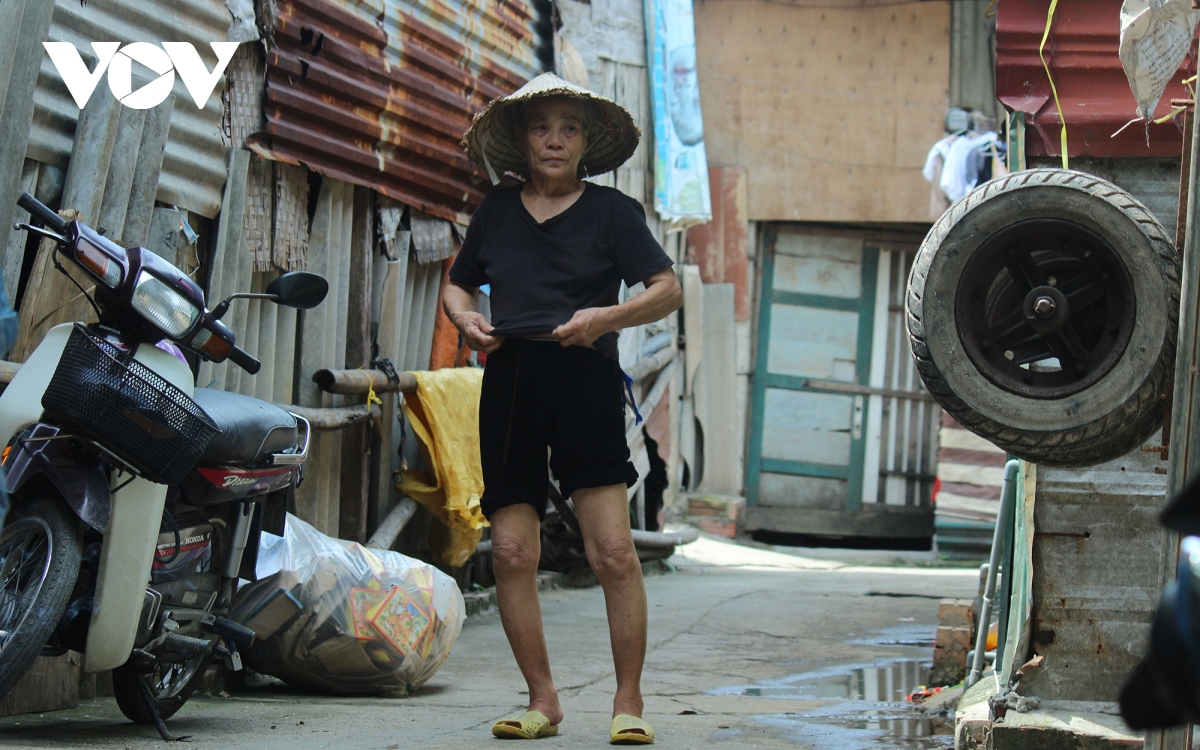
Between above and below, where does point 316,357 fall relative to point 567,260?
below

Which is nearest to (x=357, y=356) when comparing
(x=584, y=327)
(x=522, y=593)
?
(x=522, y=593)

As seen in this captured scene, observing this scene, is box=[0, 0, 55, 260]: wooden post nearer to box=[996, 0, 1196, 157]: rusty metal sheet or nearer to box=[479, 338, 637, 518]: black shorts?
box=[479, 338, 637, 518]: black shorts

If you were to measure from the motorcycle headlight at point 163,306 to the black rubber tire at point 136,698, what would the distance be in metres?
0.91

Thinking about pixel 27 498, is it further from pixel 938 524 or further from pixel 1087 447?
pixel 938 524

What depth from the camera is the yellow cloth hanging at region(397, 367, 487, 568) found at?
5996 millimetres

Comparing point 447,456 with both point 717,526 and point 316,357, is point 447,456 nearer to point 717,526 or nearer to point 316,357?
point 316,357

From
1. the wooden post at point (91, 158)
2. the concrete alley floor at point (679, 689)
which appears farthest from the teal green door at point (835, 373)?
the wooden post at point (91, 158)

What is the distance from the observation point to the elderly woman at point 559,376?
3.60 metres

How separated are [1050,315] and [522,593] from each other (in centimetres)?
158

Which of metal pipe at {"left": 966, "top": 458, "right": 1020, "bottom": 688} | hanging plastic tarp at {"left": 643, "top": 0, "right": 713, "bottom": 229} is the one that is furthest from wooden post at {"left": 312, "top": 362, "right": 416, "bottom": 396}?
hanging plastic tarp at {"left": 643, "top": 0, "right": 713, "bottom": 229}

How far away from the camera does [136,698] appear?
3529 millimetres

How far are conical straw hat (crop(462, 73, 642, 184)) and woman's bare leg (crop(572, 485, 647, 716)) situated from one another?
42.9 inches

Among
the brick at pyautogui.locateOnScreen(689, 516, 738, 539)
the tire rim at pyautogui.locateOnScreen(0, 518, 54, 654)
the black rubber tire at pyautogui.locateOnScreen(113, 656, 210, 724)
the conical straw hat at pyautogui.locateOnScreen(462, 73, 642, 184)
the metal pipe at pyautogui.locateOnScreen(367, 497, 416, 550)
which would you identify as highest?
the conical straw hat at pyautogui.locateOnScreen(462, 73, 642, 184)

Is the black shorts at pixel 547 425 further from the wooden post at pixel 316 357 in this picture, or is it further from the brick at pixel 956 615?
the brick at pixel 956 615
